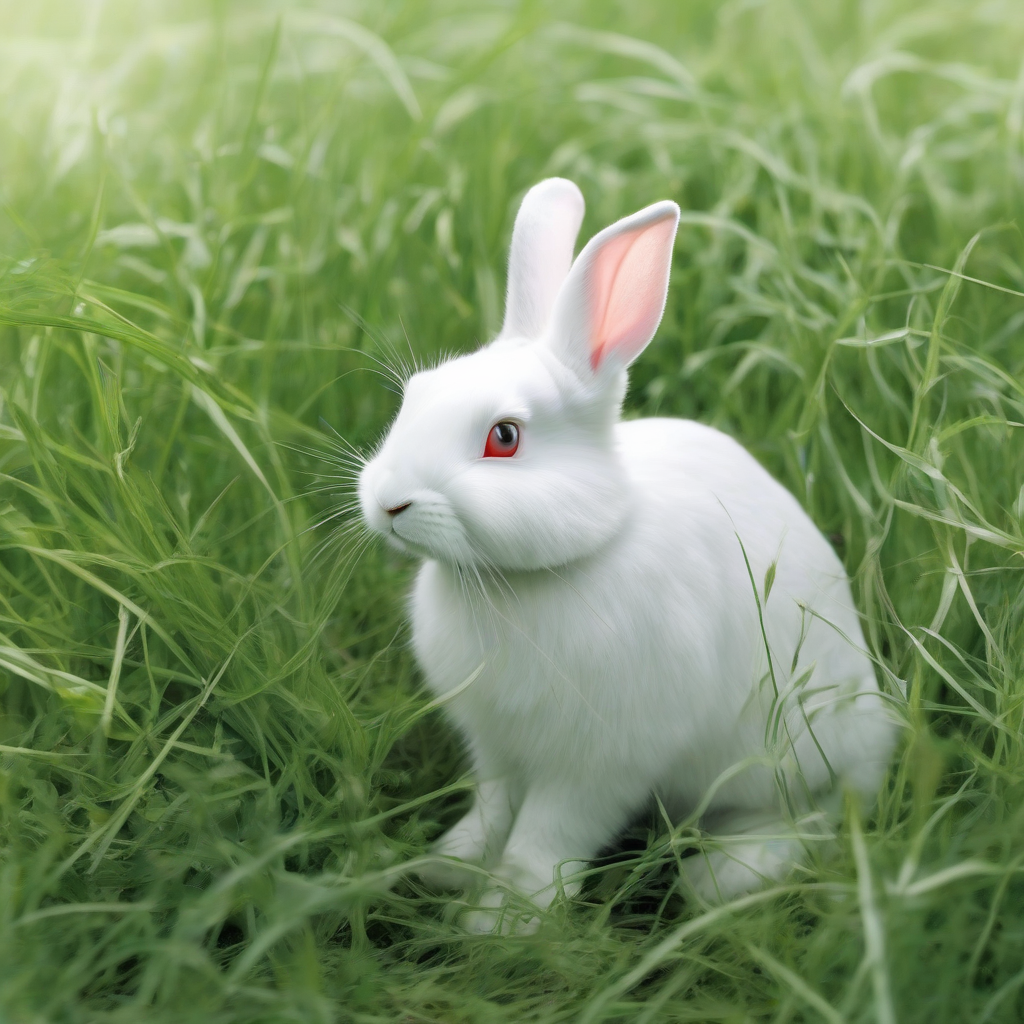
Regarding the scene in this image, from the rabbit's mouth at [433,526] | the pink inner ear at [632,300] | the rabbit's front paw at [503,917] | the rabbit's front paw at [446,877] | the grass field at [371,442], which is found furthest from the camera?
the rabbit's front paw at [446,877]

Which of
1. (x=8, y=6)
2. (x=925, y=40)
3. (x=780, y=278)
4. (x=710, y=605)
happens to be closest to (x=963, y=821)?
(x=710, y=605)

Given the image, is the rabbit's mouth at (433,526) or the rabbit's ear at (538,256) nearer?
the rabbit's mouth at (433,526)

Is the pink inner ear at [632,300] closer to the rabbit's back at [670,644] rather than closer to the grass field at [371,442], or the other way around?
the rabbit's back at [670,644]

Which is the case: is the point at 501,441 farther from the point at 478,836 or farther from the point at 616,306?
the point at 478,836

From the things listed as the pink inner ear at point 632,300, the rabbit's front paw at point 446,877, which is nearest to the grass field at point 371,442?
the rabbit's front paw at point 446,877

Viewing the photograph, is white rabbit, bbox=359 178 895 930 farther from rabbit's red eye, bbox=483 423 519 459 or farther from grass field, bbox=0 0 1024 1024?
grass field, bbox=0 0 1024 1024

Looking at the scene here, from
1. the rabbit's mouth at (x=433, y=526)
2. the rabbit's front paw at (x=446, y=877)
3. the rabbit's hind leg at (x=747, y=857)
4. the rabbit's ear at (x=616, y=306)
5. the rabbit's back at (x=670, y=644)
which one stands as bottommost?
the rabbit's front paw at (x=446, y=877)

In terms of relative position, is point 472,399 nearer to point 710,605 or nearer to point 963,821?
point 710,605
